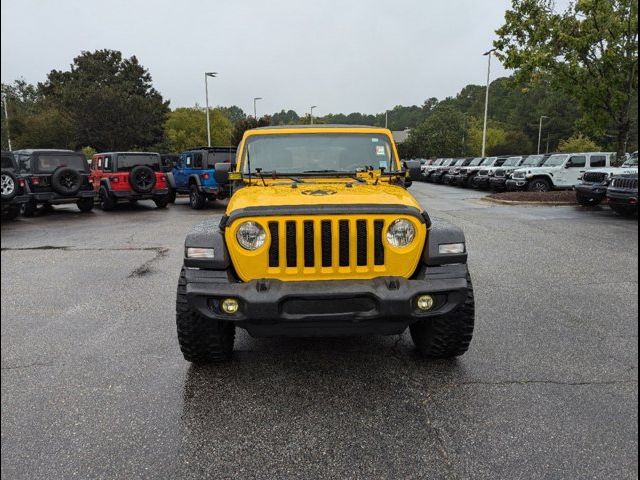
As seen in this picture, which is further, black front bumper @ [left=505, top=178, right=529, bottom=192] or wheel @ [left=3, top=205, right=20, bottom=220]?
black front bumper @ [left=505, top=178, right=529, bottom=192]

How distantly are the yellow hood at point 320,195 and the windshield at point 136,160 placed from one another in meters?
11.4

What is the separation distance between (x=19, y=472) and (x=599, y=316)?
4.71m

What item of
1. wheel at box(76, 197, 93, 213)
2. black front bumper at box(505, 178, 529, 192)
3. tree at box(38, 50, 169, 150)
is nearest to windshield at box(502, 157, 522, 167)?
black front bumper at box(505, 178, 529, 192)

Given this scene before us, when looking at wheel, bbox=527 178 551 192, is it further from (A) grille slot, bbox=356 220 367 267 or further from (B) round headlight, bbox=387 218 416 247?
(A) grille slot, bbox=356 220 367 267

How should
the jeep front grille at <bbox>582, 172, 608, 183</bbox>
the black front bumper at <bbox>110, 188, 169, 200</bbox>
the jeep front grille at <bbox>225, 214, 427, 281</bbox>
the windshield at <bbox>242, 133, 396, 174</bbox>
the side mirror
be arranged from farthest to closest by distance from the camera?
the black front bumper at <bbox>110, 188, 169, 200</bbox>
the jeep front grille at <bbox>582, 172, 608, 183</bbox>
the side mirror
the windshield at <bbox>242, 133, 396, 174</bbox>
the jeep front grille at <bbox>225, 214, 427, 281</bbox>

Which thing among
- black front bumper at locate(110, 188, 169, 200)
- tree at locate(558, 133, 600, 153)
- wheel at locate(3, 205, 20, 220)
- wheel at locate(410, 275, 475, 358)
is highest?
tree at locate(558, 133, 600, 153)

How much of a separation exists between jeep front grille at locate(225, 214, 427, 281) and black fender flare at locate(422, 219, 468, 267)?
0.40 feet

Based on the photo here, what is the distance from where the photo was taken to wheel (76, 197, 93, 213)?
1335 cm

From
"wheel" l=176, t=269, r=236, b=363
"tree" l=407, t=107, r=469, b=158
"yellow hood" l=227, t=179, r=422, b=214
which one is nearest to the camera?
"yellow hood" l=227, t=179, r=422, b=214

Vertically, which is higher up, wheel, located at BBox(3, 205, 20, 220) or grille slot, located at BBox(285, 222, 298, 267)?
grille slot, located at BBox(285, 222, 298, 267)

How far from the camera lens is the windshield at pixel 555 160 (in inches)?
711

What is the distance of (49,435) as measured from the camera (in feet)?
8.35

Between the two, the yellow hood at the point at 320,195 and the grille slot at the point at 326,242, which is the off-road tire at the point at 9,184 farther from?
the grille slot at the point at 326,242

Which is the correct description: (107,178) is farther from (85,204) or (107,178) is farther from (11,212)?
(11,212)
